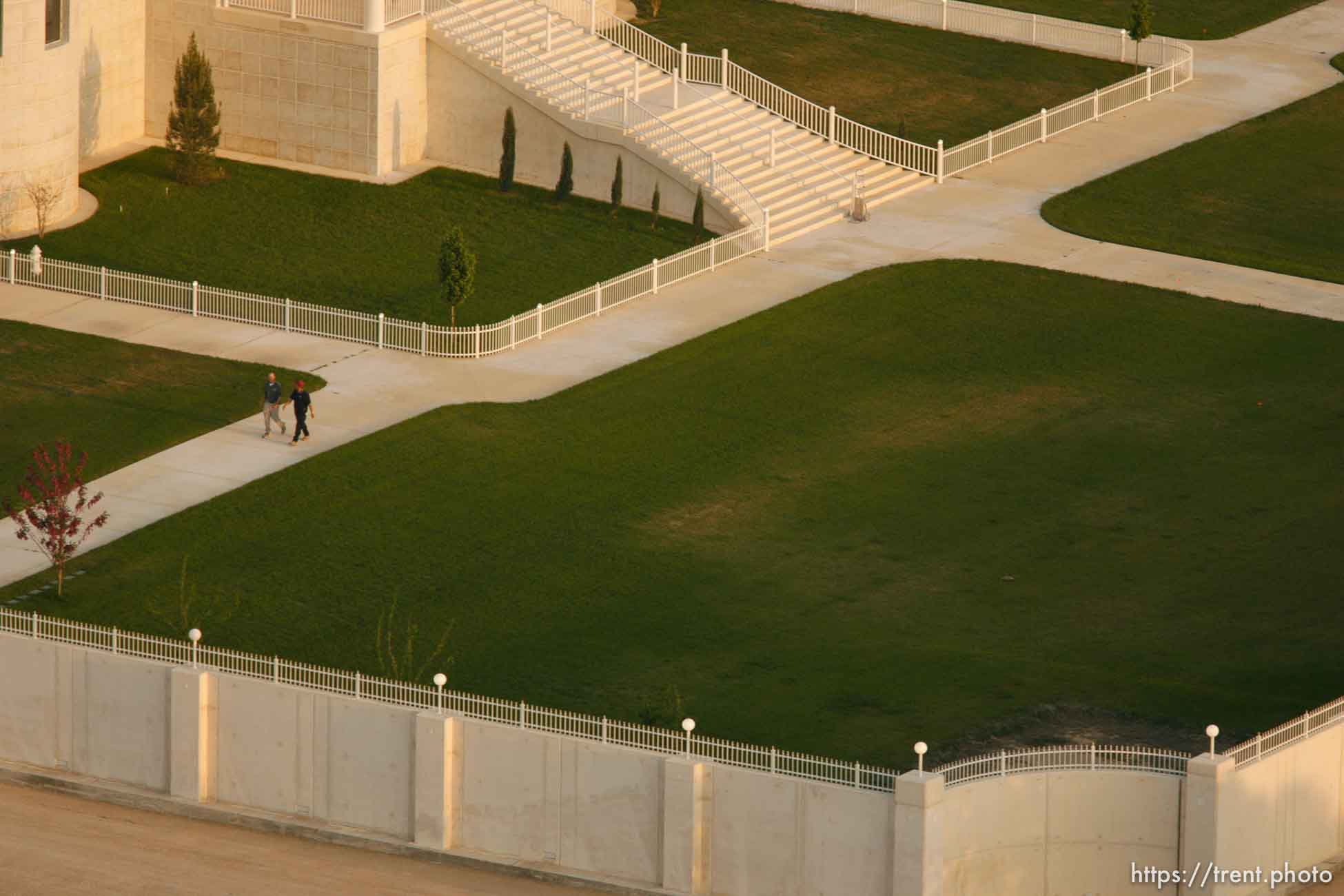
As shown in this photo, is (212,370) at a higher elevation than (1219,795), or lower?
higher

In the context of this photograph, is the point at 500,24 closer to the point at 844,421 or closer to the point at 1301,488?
the point at 844,421

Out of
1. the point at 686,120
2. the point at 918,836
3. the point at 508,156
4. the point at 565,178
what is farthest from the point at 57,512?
the point at 686,120

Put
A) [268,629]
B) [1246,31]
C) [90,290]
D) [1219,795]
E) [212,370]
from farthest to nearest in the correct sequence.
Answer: [1246,31] < [90,290] < [212,370] < [268,629] < [1219,795]

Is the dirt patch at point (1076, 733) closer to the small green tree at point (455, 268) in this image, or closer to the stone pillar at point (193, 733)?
the stone pillar at point (193, 733)

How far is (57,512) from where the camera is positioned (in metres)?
49.7

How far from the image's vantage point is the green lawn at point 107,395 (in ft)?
184

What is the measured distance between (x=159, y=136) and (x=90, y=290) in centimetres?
956

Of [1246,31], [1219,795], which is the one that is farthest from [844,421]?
[1246,31]

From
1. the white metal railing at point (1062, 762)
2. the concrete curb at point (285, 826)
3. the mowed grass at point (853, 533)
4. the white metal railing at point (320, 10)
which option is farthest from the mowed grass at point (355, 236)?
the white metal railing at point (1062, 762)

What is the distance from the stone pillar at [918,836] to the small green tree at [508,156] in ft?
103

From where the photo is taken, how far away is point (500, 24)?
72312 mm

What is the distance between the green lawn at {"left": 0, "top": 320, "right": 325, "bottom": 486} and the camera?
55.9 metres

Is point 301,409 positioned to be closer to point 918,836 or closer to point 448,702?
point 448,702

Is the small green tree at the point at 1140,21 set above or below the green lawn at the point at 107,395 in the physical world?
above
